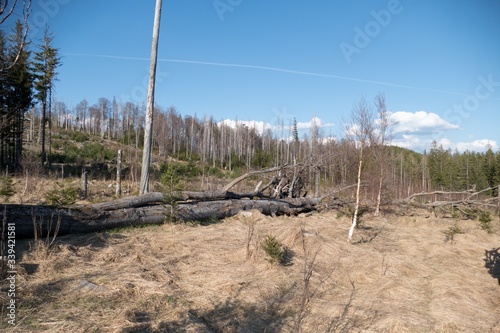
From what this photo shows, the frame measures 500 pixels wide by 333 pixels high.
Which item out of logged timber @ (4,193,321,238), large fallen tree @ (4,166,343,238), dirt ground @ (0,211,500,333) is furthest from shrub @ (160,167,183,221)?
dirt ground @ (0,211,500,333)

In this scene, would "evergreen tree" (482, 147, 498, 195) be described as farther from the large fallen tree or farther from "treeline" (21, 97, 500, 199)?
the large fallen tree

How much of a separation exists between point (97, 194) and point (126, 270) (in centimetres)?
1008

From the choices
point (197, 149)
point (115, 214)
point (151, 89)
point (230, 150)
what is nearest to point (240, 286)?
point (115, 214)

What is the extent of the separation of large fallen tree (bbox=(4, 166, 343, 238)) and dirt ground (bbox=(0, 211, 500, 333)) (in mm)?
419

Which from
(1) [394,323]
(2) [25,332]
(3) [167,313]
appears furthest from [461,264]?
(2) [25,332]

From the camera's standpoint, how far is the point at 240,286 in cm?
462

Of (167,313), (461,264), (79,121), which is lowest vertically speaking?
(461,264)

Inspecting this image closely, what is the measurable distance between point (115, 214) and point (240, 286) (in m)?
4.26

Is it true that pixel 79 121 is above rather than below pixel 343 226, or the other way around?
above

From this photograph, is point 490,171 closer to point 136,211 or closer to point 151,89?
point 151,89

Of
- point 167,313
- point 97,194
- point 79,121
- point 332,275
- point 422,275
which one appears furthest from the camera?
point 79,121

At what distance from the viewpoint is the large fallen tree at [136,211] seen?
6098 mm

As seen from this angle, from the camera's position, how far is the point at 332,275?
558 cm

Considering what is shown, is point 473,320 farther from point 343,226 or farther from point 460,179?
point 460,179
